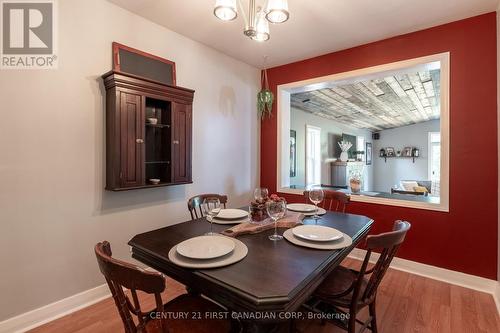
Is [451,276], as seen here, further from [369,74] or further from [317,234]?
[369,74]

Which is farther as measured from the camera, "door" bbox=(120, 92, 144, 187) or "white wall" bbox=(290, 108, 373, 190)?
"white wall" bbox=(290, 108, 373, 190)

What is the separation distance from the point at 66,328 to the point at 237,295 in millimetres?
1729

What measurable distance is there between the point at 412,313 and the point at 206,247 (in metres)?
1.86

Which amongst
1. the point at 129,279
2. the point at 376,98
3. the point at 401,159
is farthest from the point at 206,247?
the point at 401,159

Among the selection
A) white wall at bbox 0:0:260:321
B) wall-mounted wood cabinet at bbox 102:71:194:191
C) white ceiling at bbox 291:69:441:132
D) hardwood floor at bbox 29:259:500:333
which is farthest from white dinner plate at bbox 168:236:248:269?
white ceiling at bbox 291:69:441:132

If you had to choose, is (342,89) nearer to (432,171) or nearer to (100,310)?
(100,310)

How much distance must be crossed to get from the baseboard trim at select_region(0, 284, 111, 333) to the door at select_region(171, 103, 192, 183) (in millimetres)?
1165

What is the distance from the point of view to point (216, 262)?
1142 mm

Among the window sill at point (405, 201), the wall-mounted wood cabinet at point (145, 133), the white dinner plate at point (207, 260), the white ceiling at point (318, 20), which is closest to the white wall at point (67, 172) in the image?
the wall-mounted wood cabinet at point (145, 133)

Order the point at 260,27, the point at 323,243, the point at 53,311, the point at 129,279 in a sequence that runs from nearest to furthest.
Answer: the point at 129,279 → the point at 323,243 → the point at 260,27 → the point at 53,311

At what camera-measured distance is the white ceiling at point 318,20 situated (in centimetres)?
223

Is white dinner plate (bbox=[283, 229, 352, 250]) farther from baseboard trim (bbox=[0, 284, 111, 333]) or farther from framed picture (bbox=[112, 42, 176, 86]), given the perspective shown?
framed picture (bbox=[112, 42, 176, 86])

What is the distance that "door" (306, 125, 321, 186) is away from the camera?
584 centimetres

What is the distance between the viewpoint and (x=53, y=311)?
1.95 m
